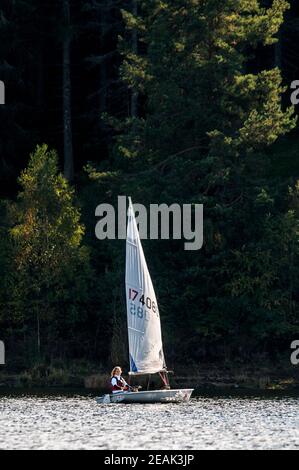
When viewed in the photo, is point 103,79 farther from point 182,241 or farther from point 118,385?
point 118,385

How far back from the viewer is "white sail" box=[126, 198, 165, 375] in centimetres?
5862

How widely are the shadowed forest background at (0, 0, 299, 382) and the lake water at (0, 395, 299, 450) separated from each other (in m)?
11.9

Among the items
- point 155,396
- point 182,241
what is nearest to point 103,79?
point 182,241

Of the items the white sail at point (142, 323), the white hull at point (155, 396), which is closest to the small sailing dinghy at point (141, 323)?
the white sail at point (142, 323)

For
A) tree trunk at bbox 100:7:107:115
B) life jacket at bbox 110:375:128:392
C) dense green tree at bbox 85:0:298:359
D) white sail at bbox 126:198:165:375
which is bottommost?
life jacket at bbox 110:375:128:392

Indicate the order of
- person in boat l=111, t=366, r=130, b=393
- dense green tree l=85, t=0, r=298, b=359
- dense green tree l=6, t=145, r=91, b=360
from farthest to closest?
1. dense green tree l=85, t=0, r=298, b=359
2. dense green tree l=6, t=145, r=91, b=360
3. person in boat l=111, t=366, r=130, b=393

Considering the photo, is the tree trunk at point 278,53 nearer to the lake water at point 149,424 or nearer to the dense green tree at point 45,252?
the dense green tree at point 45,252

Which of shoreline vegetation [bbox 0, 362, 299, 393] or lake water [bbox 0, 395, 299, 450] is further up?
shoreline vegetation [bbox 0, 362, 299, 393]

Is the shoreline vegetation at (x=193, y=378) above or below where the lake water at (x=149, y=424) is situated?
above

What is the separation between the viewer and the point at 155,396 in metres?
55.8

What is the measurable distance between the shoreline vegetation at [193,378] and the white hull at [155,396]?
23.1ft

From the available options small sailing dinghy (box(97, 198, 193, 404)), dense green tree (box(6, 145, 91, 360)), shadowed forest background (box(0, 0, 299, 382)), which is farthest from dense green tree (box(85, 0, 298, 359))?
small sailing dinghy (box(97, 198, 193, 404))

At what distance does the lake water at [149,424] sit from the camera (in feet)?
139

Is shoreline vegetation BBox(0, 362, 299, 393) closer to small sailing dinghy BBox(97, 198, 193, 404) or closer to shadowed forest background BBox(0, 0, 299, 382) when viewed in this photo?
shadowed forest background BBox(0, 0, 299, 382)
